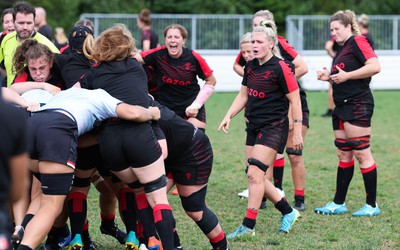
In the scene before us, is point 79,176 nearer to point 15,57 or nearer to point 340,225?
point 15,57

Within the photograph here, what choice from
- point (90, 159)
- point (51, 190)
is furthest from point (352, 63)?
point (51, 190)

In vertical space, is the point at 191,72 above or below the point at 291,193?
above

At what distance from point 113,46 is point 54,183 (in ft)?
3.44

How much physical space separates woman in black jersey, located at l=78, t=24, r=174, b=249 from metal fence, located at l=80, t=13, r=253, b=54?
807 inches

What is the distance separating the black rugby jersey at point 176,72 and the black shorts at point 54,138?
9.98 feet

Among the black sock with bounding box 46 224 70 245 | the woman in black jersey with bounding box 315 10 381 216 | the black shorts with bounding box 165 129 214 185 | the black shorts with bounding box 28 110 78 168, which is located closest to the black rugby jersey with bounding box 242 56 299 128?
the woman in black jersey with bounding box 315 10 381 216

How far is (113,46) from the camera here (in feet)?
18.5

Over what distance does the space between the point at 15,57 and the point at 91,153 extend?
1096 mm

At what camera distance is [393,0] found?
33.8 meters

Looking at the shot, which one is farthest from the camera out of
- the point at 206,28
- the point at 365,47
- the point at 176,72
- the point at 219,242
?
the point at 206,28

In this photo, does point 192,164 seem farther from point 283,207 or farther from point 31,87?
point 283,207

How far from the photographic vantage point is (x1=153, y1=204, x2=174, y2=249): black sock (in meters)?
5.59

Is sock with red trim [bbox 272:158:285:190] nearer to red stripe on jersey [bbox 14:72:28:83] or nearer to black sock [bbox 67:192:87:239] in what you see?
black sock [bbox 67:192:87:239]

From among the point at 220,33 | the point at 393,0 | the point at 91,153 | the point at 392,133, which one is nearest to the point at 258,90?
the point at 91,153
